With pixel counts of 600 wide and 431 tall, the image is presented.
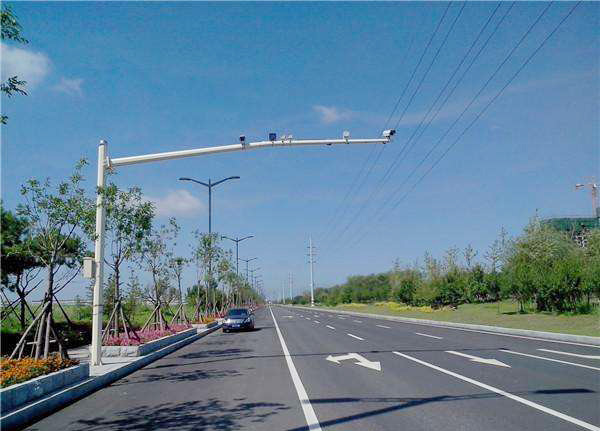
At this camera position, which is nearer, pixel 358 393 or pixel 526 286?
pixel 358 393

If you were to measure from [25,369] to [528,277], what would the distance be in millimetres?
35280

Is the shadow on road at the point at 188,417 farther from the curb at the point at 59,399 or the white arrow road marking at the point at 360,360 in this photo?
the white arrow road marking at the point at 360,360

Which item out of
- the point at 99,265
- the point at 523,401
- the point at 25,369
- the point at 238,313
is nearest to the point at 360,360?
the point at 523,401

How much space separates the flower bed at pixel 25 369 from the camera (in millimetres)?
9133

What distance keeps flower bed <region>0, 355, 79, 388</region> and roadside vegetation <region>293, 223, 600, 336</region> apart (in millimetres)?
19359

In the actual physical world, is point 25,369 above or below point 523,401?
above

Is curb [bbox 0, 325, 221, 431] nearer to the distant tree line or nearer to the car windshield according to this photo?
the car windshield

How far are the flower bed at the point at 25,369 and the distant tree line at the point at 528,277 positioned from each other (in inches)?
1306

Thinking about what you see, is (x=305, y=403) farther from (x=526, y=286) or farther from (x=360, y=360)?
(x=526, y=286)

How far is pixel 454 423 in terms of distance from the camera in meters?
7.38

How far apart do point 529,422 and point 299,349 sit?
12.4 meters

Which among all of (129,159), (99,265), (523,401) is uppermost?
(129,159)

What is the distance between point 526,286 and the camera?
125 feet

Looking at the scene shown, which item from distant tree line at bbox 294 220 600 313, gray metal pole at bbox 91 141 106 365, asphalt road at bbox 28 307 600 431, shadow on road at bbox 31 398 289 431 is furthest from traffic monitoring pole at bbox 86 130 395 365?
distant tree line at bbox 294 220 600 313
